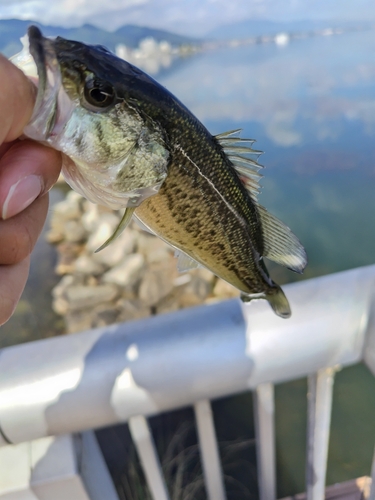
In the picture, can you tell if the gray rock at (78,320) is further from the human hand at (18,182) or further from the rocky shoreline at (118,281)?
the human hand at (18,182)

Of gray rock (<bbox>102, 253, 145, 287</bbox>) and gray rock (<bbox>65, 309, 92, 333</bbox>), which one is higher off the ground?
gray rock (<bbox>102, 253, 145, 287</bbox>)

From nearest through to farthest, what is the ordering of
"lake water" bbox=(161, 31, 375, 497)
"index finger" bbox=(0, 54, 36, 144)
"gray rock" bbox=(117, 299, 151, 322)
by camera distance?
1. "index finger" bbox=(0, 54, 36, 144)
2. "lake water" bbox=(161, 31, 375, 497)
3. "gray rock" bbox=(117, 299, 151, 322)

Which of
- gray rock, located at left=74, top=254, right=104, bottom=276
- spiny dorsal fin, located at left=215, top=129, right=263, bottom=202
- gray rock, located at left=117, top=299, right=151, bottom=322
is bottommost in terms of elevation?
gray rock, located at left=117, top=299, right=151, bottom=322

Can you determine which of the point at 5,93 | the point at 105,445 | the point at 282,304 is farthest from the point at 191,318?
the point at 105,445

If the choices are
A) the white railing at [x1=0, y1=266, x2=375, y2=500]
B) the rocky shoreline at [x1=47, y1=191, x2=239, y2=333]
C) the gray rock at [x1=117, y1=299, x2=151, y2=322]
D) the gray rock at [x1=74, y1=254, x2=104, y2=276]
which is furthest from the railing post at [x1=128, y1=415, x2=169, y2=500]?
the gray rock at [x1=74, y1=254, x2=104, y2=276]

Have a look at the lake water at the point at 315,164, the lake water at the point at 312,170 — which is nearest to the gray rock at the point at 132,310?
the lake water at the point at 312,170

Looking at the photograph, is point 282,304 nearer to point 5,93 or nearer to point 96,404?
point 96,404

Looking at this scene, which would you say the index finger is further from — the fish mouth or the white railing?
the white railing
